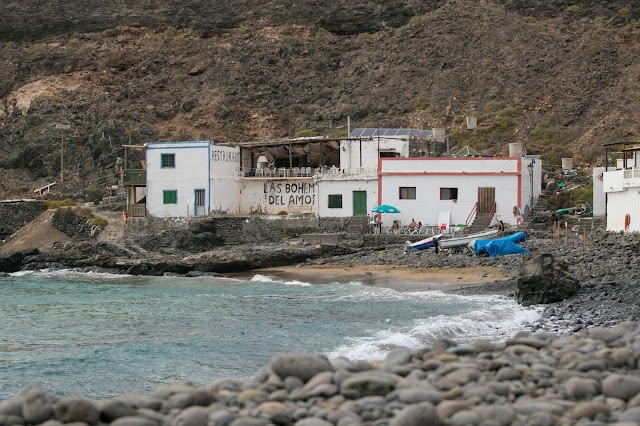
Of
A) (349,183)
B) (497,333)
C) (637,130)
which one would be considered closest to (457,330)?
(497,333)

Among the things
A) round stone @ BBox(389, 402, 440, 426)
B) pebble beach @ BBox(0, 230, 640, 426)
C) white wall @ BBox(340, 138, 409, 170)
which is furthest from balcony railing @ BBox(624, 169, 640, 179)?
round stone @ BBox(389, 402, 440, 426)

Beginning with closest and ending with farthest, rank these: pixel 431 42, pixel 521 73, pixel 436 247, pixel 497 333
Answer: pixel 497 333 → pixel 436 247 → pixel 521 73 → pixel 431 42

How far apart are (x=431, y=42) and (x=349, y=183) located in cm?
3341

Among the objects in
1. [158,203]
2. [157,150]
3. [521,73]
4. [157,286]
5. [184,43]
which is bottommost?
[157,286]

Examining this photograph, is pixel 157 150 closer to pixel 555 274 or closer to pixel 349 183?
pixel 349 183

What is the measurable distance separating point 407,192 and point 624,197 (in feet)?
41.7

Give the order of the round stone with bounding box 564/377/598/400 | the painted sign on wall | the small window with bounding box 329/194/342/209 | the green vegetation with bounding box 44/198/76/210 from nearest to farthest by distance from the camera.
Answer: the round stone with bounding box 564/377/598/400 → the small window with bounding box 329/194/342/209 → the painted sign on wall → the green vegetation with bounding box 44/198/76/210

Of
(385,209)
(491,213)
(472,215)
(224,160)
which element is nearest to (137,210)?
(224,160)

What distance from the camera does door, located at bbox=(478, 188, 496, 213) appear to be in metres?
43.1

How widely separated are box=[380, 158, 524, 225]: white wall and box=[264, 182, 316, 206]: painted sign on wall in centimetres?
557

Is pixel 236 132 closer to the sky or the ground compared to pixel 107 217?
closer to the sky

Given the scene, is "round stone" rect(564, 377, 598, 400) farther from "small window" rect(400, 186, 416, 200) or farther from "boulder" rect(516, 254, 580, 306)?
"small window" rect(400, 186, 416, 200)

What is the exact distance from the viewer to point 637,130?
2232 inches

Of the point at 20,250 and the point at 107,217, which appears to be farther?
the point at 107,217
